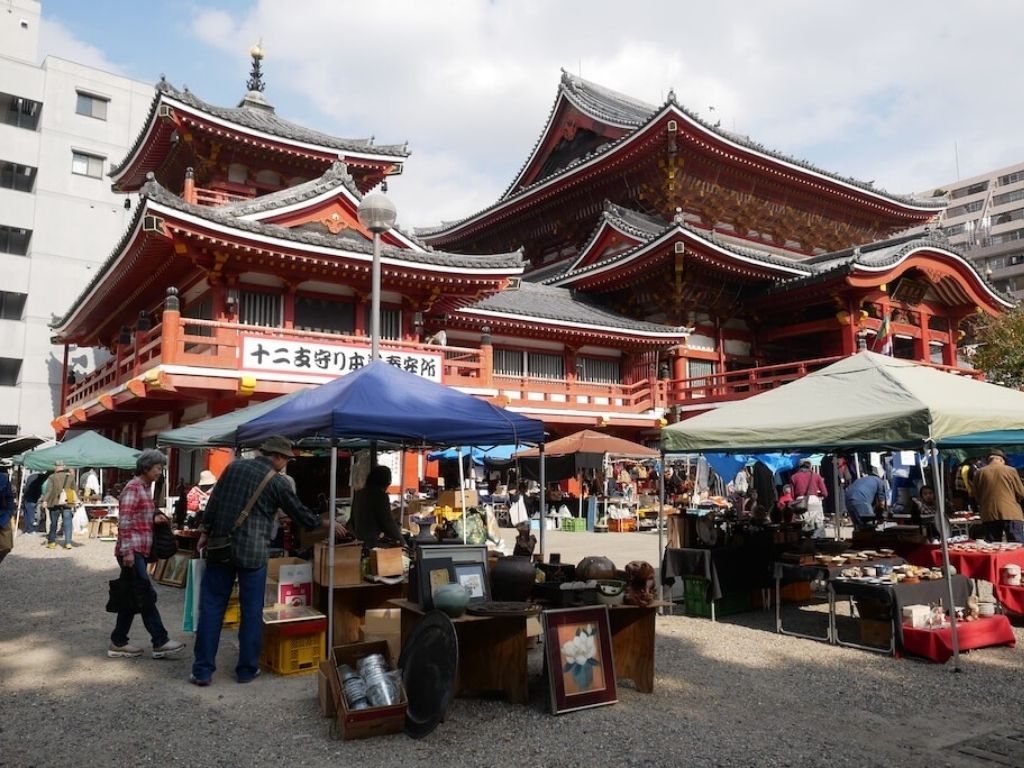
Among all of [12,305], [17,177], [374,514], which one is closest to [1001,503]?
[374,514]

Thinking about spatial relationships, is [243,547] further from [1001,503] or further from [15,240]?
[15,240]

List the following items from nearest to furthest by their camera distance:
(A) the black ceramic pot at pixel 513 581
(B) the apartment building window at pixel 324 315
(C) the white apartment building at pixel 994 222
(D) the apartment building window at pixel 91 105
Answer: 1. (A) the black ceramic pot at pixel 513 581
2. (B) the apartment building window at pixel 324 315
3. (D) the apartment building window at pixel 91 105
4. (C) the white apartment building at pixel 994 222

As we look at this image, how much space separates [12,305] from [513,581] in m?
35.3

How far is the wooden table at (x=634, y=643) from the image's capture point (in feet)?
18.4

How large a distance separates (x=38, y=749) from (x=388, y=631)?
2540 mm

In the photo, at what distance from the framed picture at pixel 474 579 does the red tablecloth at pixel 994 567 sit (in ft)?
17.7

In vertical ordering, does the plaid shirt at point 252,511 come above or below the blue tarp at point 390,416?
below

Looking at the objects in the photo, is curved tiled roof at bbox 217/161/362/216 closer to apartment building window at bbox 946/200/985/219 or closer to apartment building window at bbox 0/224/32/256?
apartment building window at bbox 0/224/32/256

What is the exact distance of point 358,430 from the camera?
6289mm

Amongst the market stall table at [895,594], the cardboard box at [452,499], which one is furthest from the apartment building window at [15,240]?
the market stall table at [895,594]

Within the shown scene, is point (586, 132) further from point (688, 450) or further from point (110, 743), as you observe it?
point (110, 743)

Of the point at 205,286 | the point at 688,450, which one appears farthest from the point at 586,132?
the point at 688,450

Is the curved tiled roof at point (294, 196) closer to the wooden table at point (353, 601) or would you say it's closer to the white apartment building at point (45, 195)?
the wooden table at point (353, 601)

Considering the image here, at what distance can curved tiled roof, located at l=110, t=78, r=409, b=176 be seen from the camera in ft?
61.3
